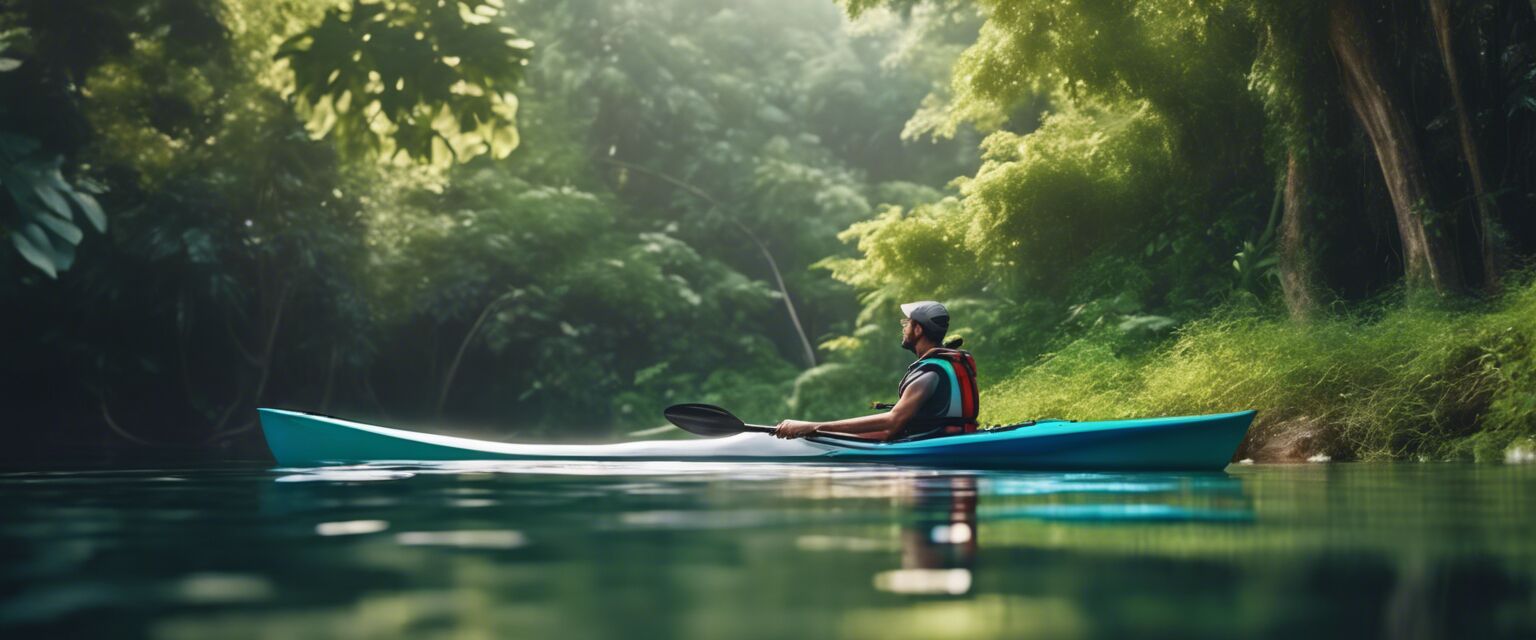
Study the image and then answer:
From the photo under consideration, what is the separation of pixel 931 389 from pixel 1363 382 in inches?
129

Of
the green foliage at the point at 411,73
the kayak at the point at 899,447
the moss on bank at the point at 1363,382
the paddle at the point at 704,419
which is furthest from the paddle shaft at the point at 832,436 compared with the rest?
the green foliage at the point at 411,73

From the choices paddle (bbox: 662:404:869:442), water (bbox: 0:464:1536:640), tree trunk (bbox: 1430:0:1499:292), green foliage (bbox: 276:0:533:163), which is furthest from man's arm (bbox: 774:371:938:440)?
green foliage (bbox: 276:0:533:163)

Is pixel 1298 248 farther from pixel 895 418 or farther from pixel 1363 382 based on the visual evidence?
pixel 895 418

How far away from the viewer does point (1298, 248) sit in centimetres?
1122

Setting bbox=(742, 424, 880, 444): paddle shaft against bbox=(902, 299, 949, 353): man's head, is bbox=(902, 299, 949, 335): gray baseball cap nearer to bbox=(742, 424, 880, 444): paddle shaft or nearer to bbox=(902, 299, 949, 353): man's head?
bbox=(902, 299, 949, 353): man's head

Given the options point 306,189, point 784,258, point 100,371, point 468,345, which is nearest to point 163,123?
point 306,189

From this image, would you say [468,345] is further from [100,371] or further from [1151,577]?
[1151,577]

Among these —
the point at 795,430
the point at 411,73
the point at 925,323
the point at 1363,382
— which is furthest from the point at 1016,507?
the point at 411,73

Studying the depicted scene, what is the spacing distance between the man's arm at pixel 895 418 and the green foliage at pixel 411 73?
478cm

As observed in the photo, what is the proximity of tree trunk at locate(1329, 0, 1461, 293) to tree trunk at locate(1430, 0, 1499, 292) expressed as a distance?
8.5 inches

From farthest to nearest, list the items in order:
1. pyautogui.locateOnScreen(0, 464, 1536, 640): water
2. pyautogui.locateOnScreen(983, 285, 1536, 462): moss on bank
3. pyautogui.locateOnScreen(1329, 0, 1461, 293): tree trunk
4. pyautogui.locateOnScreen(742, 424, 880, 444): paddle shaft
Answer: pyautogui.locateOnScreen(1329, 0, 1461, 293): tree trunk, pyautogui.locateOnScreen(983, 285, 1536, 462): moss on bank, pyautogui.locateOnScreen(742, 424, 880, 444): paddle shaft, pyautogui.locateOnScreen(0, 464, 1536, 640): water

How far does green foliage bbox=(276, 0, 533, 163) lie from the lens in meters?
11.2

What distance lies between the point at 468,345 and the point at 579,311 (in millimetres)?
1817

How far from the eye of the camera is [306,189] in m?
18.5
